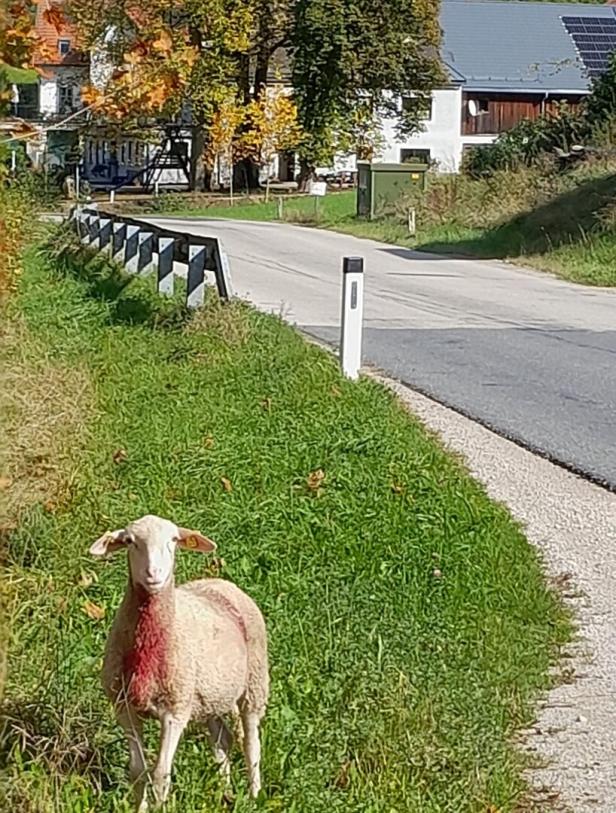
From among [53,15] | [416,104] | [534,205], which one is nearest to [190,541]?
[53,15]

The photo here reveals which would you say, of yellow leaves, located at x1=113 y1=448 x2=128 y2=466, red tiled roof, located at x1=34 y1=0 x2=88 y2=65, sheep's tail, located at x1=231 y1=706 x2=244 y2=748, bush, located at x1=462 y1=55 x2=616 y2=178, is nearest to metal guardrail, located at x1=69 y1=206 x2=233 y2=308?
yellow leaves, located at x1=113 y1=448 x2=128 y2=466

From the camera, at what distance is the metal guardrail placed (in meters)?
14.5

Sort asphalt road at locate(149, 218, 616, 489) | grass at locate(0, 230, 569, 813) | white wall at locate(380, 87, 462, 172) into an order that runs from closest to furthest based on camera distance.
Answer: grass at locate(0, 230, 569, 813) → asphalt road at locate(149, 218, 616, 489) → white wall at locate(380, 87, 462, 172)

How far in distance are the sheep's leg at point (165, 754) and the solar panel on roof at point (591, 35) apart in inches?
2770

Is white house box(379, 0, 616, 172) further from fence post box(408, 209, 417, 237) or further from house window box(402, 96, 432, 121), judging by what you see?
fence post box(408, 209, 417, 237)

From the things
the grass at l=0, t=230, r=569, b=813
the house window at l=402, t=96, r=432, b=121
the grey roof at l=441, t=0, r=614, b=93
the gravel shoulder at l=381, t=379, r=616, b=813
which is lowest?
the gravel shoulder at l=381, t=379, r=616, b=813

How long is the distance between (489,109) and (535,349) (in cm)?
5926

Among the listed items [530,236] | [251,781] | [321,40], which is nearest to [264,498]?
[251,781]

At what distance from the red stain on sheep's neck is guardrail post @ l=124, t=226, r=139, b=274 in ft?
46.6

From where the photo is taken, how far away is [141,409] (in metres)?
10.7

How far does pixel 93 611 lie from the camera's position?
21.0 ft

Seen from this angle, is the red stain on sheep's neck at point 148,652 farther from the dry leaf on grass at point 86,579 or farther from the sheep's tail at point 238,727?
the dry leaf on grass at point 86,579

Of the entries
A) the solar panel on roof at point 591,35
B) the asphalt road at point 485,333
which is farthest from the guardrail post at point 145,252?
the solar panel on roof at point 591,35

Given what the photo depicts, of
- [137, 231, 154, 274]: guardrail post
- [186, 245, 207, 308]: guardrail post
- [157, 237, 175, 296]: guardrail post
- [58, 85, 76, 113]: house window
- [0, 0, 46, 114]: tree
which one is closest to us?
[0, 0, 46, 114]: tree
